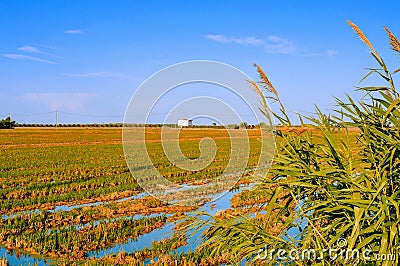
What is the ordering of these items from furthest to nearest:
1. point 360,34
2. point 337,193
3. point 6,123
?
point 6,123 < point 337,193 < point 360,34

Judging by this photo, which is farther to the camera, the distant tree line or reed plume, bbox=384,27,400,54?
the distant tree line

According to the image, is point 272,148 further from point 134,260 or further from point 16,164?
point 16,164

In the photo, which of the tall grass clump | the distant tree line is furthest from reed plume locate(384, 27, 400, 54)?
the distant tree line

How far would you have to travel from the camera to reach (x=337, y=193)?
9.58ft

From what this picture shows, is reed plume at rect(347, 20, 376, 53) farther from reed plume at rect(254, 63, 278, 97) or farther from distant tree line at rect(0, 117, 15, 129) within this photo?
distant tree line at rect(0, 117, 15, 129)

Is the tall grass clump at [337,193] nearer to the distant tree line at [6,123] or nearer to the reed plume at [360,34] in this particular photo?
the reed plume at [360,34]

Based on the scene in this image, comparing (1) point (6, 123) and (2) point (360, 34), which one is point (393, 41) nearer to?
(2) point (360, 34)

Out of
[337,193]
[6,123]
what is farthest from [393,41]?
[6,123]

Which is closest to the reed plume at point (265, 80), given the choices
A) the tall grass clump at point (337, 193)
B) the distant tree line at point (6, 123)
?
the tall grass clump at point (337, 193)

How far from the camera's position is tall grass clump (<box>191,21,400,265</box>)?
2627 millimetres

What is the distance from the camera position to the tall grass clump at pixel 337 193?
2627mm

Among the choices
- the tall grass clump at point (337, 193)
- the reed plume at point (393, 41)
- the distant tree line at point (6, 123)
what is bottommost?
the tall grass clump at point (337, 193)

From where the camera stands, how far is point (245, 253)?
3.19m

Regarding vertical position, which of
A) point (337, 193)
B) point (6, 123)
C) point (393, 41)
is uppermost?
point (6, 123)
